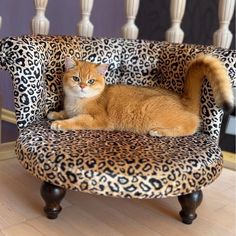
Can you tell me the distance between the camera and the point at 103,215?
4.12ft

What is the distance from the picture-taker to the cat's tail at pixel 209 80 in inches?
43.0

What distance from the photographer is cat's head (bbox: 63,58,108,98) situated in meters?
1.25

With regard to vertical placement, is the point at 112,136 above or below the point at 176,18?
below

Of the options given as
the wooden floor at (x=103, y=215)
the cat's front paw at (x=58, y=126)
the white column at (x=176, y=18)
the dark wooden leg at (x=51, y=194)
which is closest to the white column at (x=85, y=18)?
the white column at (x=176, y=18)

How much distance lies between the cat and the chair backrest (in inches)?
2.3

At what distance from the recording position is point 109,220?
1.23 meters

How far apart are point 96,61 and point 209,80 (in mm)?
510

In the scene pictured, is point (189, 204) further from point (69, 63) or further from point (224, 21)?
point (224, 21)

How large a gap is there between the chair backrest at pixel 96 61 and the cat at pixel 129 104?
59mm

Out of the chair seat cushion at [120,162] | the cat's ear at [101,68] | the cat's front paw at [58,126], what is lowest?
the chair seat cushion at [120,162]

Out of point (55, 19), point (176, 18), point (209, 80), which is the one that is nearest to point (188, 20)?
point (176, 18)

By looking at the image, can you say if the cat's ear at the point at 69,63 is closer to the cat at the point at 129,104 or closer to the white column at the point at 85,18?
the cat at the point at 129,104

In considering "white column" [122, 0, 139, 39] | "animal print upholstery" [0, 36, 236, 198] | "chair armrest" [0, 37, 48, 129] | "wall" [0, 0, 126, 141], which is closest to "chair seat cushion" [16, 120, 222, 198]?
"animal print upholstery" [0, 36, 236, 198]

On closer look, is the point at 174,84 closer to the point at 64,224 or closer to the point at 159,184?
the point at 159,184
